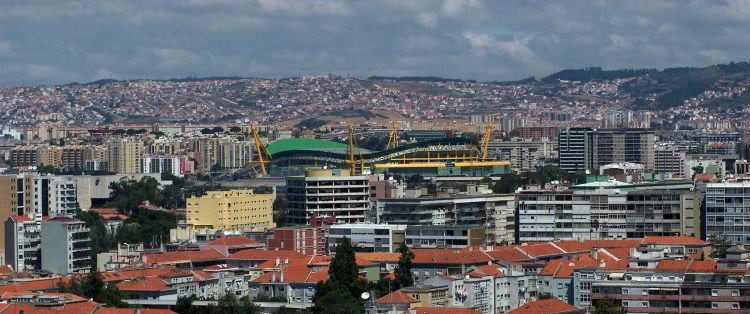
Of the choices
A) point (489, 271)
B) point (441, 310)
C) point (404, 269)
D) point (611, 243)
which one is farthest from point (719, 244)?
point (441, 310)

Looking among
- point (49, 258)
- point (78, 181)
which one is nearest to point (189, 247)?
point (49, 258)

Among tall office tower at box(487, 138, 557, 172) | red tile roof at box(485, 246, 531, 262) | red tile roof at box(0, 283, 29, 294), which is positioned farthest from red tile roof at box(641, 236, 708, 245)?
tall office tower at box(487, 138, 557, 172)

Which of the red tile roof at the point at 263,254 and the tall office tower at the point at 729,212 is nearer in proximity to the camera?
the red tile roof at the point at 263,254

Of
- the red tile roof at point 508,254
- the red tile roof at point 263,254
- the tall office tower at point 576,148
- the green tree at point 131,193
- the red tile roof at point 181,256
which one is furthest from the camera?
the tall office tower at point 576,148

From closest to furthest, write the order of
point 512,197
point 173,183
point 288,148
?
point 512,197
point 173,183
point 288,148

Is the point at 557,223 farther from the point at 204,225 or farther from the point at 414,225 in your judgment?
the point at 204,225

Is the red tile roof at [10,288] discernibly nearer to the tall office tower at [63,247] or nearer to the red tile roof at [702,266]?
the tall office tower at [63,247]

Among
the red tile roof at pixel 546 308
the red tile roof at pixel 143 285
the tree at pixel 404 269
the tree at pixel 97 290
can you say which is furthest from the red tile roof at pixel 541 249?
the tree at pixel 97 290
